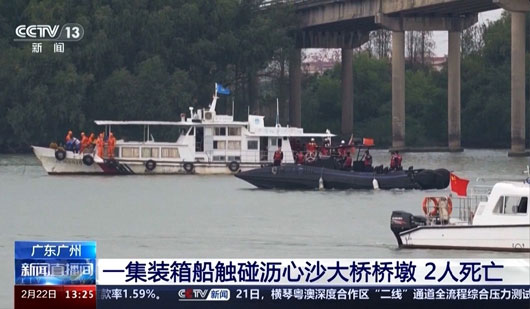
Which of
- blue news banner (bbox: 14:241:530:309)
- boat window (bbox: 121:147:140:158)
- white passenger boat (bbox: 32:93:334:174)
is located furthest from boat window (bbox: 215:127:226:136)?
blue news banner (bbox: 14:241:530:309)

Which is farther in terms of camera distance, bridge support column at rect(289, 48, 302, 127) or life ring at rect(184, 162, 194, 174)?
bridge support column at rect(289, 48, 302, 127)

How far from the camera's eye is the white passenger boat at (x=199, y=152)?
3115 inches

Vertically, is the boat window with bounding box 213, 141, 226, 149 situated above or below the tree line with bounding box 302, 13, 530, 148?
below

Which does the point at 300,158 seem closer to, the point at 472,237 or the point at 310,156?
the point at 310,156

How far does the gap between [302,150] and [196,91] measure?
119 feet

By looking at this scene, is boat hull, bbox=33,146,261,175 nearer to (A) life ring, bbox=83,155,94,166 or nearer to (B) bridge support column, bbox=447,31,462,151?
(A) life ring, bbox=83,155,94,166

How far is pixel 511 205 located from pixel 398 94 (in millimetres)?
83060

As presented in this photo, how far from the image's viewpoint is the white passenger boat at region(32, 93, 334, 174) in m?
79.1

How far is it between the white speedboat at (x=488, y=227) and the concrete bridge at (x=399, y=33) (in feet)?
214

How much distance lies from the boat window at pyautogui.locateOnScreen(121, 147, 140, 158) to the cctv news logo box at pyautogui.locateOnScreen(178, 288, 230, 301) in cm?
5984

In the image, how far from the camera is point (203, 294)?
21.8 meters

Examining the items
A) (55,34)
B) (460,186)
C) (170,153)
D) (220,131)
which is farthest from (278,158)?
(460,186)

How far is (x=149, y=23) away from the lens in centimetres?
11169

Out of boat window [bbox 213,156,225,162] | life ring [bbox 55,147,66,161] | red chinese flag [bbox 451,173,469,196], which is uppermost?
life ring [bbox 55,147,66,161]
